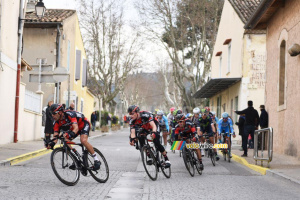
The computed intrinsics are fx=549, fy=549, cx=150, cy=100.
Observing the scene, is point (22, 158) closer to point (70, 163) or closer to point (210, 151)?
point (210, 151)

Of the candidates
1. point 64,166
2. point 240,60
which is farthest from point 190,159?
point 240,60

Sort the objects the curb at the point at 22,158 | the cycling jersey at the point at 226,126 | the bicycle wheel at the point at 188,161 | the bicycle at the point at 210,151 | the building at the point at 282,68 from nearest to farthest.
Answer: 1. the bicycle wheel at the point at 188,161
2. the curb at the point at 22,158
3. the bicycle at the point at 210,151
4. the building at the point at 282,68
5. the cycling jersey at the point at 226,126

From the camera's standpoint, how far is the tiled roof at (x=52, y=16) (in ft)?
105

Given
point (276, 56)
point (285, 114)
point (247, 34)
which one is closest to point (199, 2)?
point (247, 34)

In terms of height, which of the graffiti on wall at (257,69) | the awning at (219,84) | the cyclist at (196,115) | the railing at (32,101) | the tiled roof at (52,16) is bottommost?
the cyclist at (196,115)

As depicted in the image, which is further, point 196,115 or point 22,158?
Answer: point 196,115

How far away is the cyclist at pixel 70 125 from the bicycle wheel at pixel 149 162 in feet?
3.94

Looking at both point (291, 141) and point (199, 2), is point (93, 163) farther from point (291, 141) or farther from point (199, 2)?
point (199, 2)

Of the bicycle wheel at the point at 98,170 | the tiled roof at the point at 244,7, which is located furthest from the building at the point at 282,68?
the bicycle wheel at the point at 98,170

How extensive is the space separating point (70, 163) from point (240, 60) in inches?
831

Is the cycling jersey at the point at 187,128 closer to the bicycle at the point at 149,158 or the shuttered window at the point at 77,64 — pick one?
the bicycle at the point at 149,158

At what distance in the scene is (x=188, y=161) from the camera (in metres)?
12.6

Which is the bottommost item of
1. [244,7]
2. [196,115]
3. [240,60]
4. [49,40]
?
[196,115]

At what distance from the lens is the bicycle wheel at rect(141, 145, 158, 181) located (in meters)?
11.3
